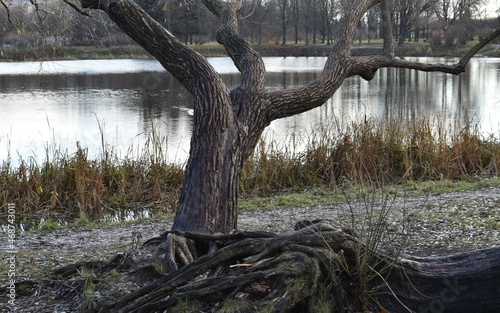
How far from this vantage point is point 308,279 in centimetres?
347

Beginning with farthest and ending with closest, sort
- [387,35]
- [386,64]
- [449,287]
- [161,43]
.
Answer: [387,35], [386,64], [161,43], [449,287]

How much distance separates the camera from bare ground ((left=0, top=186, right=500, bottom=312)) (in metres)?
4.12

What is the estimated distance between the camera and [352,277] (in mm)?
3777

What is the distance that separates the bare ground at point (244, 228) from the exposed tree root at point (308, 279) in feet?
0.66

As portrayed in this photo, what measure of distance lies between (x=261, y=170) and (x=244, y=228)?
2.68 meters

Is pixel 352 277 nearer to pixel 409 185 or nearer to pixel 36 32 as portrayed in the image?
pixel 409 185

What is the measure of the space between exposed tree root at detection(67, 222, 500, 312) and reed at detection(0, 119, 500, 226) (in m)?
4.34

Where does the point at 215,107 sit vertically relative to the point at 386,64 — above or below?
below

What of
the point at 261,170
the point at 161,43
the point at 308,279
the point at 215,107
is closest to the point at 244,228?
the point at 215,107

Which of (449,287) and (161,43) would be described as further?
(161,43)

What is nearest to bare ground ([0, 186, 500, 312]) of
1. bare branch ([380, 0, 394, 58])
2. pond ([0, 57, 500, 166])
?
bare branch ([380, 0, 394, 58])

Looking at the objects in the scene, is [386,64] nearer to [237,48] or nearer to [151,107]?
[237,48]

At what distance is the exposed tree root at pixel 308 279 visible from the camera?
343cm

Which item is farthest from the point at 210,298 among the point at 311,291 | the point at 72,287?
the point at 72,287
